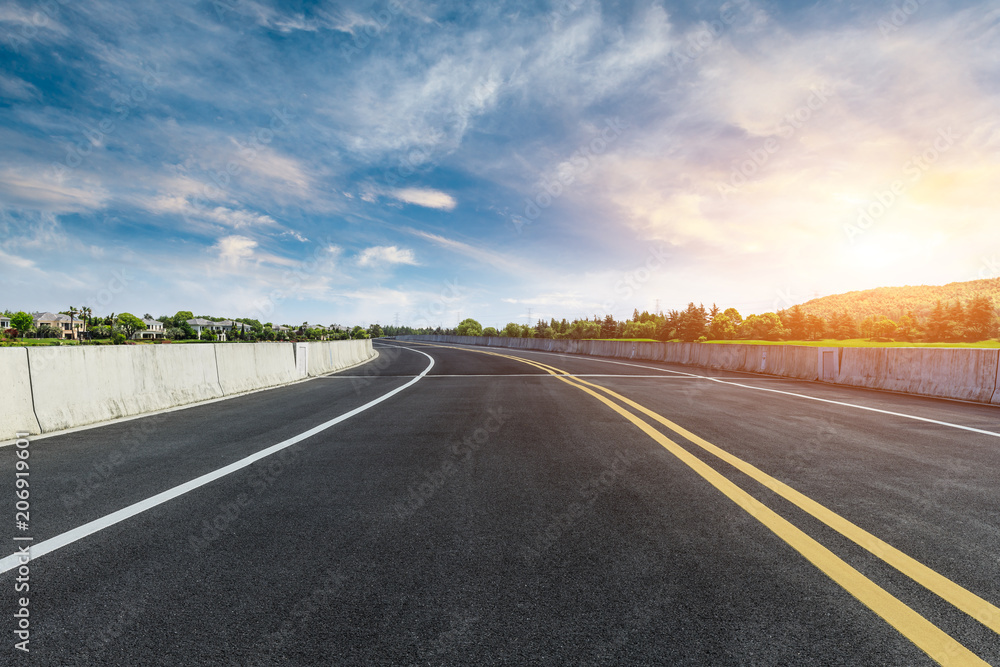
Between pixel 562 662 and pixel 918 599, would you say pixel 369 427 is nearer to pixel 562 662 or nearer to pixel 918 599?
pixel 562 662

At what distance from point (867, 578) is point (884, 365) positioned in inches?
498

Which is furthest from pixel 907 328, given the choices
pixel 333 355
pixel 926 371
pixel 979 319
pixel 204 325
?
pixel 204 325

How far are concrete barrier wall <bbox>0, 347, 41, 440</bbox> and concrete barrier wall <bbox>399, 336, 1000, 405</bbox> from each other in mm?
16088

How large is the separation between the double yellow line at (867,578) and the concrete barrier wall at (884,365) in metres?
9.39

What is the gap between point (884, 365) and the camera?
12602mm

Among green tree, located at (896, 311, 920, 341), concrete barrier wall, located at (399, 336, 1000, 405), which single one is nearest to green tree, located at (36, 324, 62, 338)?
concrete barrier wall, located at (399, 336, 1000, 405)

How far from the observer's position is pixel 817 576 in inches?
102

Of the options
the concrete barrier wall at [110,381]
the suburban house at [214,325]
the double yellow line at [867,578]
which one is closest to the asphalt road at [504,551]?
the double yellow line at [867,578]

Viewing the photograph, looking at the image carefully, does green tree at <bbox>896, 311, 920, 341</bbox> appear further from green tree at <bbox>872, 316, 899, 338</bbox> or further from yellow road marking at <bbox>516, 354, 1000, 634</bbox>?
yellow road marking at <bbox>516, 354, 1000, 634</bbox>

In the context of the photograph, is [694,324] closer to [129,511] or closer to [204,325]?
[204,325]

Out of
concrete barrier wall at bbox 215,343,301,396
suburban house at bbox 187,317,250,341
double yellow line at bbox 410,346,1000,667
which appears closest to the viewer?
double yellow line at bbox 410,346,1000,667

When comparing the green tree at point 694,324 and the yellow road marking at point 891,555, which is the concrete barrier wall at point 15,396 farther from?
the green tree at point 694,324

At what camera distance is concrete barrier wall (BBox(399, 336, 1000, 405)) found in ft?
34.3

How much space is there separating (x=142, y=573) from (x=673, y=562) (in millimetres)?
2842
